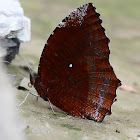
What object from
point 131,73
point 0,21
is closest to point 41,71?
point 0,21

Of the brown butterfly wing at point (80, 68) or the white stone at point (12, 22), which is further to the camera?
the white stone at point (12, 22)

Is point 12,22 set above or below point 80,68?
above

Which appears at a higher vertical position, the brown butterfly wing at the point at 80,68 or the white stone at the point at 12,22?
the white stone at the point at 12,22

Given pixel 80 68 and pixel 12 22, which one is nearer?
pixel 80 68

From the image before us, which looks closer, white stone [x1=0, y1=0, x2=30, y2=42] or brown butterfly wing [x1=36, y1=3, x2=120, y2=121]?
brown butterfly wing [x1=36, y1=3, x2=120, y2=121]

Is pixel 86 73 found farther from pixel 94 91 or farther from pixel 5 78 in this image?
pixel 5 78
